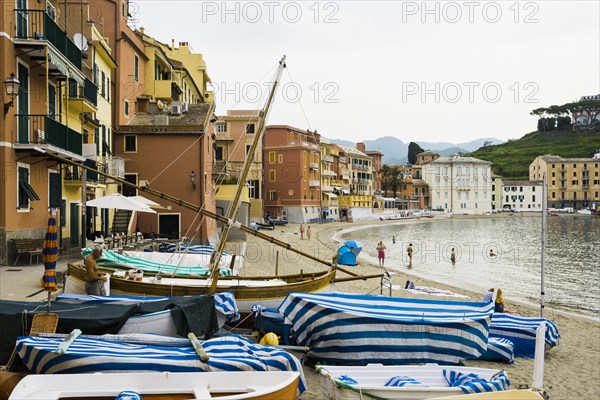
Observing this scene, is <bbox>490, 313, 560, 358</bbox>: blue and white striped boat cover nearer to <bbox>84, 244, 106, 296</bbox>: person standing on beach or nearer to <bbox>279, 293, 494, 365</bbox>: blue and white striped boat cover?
<bbox>279, 293, 494, 365</bbox>: blue and white striped boat cover

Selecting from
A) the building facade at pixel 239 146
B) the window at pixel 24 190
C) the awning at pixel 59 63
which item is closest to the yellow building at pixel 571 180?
the building facade at pixel 239 146

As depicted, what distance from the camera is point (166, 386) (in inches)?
295

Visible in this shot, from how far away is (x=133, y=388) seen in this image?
24.3 feet

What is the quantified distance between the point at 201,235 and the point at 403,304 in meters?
24.6

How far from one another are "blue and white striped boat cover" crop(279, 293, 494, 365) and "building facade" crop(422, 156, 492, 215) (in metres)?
144

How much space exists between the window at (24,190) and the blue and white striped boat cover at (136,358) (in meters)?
13.9

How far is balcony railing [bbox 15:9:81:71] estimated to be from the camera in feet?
66.8

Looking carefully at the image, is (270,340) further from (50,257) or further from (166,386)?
(50,257)

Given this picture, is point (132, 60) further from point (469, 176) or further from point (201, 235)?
point (469, 176)

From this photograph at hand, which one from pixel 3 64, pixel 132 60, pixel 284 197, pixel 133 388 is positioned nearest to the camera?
pixel 133 388

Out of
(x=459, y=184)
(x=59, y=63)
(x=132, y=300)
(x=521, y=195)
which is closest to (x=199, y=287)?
(x=132, y=300)

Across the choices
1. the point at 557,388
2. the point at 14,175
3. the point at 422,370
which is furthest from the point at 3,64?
the point at 557,388

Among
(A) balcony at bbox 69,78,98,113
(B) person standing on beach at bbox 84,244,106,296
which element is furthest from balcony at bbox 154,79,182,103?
(B) person standing on beach at bbox 84,244,106,296

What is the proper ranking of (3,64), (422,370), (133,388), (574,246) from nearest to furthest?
(133,388)
(422,370)
(3,64)
(574,246)
